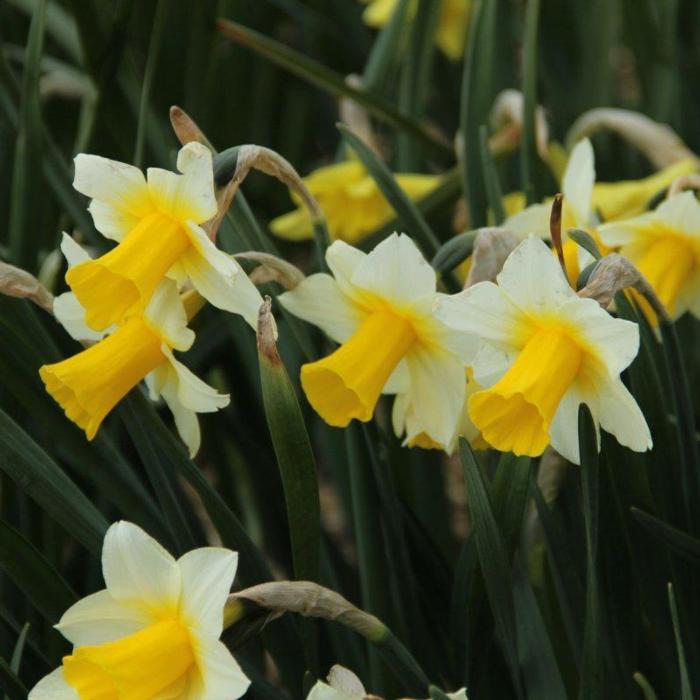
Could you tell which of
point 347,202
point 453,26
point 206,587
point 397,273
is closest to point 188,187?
point 397,273

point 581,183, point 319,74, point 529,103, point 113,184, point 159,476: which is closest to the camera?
point 113,184

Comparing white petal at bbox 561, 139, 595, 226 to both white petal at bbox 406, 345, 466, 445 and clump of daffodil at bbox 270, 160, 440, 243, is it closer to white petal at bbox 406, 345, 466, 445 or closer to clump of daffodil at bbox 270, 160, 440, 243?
white petal at bbox 406, 345, 466, 445

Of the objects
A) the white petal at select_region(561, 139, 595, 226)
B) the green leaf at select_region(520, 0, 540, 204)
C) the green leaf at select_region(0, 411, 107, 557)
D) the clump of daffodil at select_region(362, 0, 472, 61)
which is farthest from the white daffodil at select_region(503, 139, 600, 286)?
the clump of daffodil at select_region(362, 0, 472, 61)

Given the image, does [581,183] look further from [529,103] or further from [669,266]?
[529,103]

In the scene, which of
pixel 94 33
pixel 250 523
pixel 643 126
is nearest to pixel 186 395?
pixel 94 33

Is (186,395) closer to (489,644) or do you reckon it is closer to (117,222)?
Result: (117,222)

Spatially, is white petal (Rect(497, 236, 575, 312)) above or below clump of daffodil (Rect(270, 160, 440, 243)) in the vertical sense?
above
